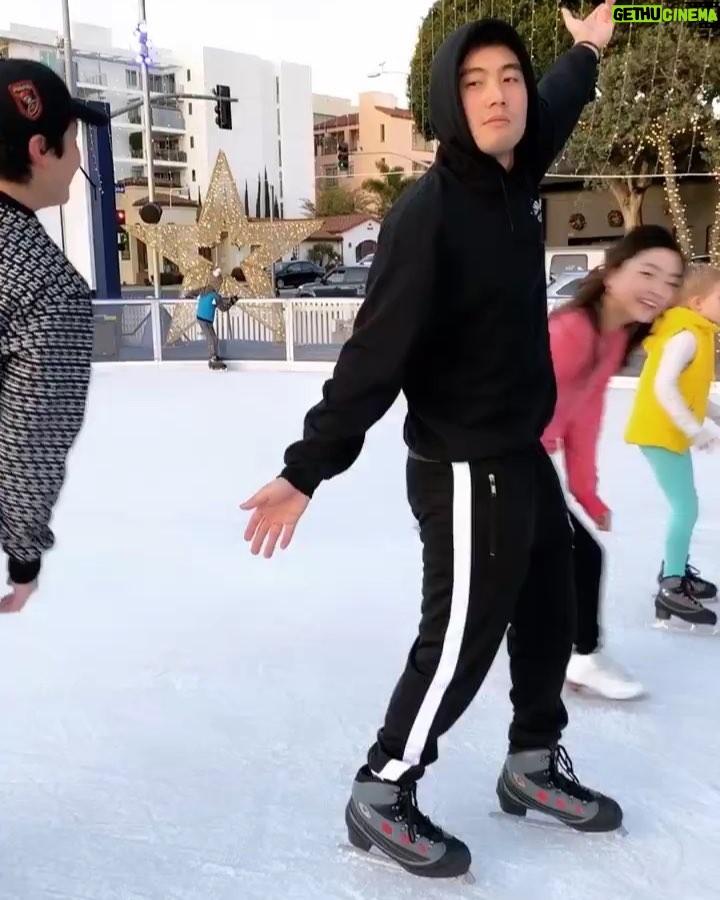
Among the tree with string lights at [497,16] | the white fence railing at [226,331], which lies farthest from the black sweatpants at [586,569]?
the tree with string lights at [497,16]

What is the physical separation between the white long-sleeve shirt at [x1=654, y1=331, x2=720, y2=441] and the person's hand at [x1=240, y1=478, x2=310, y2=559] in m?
1.56

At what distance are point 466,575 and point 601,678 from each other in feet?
3.22

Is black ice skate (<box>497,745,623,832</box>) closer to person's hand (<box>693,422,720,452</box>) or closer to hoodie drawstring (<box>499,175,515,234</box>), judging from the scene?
hoodie drawstring (<box>499,175,515,234</box>)

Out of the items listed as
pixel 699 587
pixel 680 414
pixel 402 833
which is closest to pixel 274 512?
pixel 402 833

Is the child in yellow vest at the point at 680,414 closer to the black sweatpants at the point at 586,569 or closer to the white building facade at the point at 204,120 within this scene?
the black sweatpants at the point at 586,569

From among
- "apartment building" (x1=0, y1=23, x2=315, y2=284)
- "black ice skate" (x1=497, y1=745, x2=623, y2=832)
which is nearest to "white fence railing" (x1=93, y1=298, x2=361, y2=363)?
"black ice skate" (x1=497, y1=745, x2=623, y2=832)

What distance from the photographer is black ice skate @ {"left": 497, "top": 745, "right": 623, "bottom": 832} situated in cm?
190

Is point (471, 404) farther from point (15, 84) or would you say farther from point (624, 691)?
point (624, 691)

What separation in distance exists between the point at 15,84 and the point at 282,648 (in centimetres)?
190

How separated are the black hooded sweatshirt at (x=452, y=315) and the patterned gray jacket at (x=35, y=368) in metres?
0.38

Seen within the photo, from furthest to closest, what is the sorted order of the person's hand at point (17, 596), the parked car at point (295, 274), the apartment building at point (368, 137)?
the apartment building at point (368, 137), the parked car at point (295, 274), the person's hand at point (17, 596)

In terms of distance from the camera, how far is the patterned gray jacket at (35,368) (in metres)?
1.41

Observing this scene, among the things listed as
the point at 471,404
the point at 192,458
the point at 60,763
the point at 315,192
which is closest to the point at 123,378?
the point at 192,458

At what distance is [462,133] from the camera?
1590 millimetres
